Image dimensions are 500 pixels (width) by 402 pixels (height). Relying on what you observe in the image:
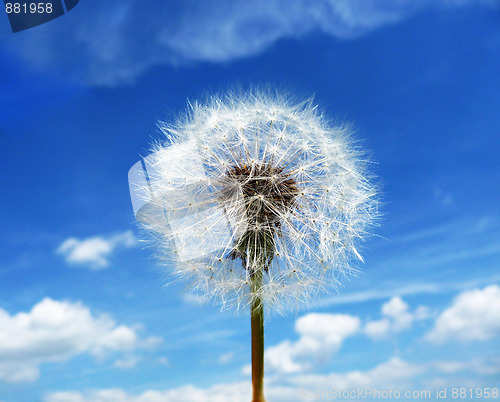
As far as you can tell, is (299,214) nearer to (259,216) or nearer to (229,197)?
(259,216)

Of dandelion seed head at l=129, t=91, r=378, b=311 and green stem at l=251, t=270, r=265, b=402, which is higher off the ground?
dandelion seed head at l=129, t=91, r=378, b=311

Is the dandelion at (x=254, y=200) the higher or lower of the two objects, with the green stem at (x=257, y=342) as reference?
higher

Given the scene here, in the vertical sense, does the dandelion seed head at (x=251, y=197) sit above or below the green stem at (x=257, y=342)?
above

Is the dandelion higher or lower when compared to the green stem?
higher

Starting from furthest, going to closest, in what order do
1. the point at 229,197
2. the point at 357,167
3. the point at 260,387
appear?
the point at 357,167 → the point at 229,197 → the point at 260,387

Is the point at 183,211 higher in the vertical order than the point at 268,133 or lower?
lower

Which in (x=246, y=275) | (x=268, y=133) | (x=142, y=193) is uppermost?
(x=268, y=133)

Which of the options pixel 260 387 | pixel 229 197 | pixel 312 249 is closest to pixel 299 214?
pixel 312 249

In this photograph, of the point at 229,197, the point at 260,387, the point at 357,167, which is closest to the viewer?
the point at 260,387
